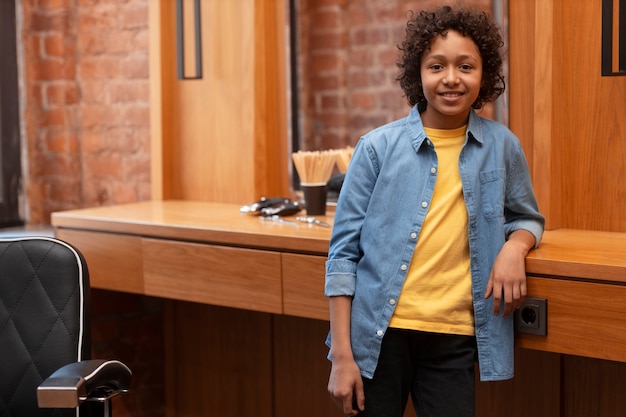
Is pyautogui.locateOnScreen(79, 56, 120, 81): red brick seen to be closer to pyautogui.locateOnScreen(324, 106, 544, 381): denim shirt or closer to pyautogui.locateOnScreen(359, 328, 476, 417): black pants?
pyautogui.locateOnScreen(324, 106, 544, 381): denim shirt

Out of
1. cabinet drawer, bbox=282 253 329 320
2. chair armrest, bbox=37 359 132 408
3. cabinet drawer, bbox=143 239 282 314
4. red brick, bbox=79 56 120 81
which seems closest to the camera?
chair armrest, bbox=37 359 132 408

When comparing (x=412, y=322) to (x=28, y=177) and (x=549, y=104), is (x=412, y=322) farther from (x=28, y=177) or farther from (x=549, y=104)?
(x=28, y=177)

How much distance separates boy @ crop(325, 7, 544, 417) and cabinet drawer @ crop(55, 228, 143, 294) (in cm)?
100

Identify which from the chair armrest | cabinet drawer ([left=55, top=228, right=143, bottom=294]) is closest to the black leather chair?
the chair armrest

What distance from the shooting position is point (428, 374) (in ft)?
6.72

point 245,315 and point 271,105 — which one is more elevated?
point 271,105

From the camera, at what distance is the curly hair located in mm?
2021

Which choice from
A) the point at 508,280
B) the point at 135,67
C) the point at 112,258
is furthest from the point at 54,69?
the point at 508,280

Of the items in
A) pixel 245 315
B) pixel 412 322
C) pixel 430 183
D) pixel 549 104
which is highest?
pixel 549 104

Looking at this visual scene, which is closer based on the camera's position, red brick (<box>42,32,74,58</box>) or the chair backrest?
the chair backrest

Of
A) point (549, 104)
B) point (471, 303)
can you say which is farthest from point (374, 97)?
point (471, 303)

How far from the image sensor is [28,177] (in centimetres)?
372

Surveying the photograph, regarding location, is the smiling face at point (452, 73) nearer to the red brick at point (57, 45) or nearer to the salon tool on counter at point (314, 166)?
the salon tool on counter at point (314, 166)

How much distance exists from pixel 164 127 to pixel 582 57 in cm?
150
